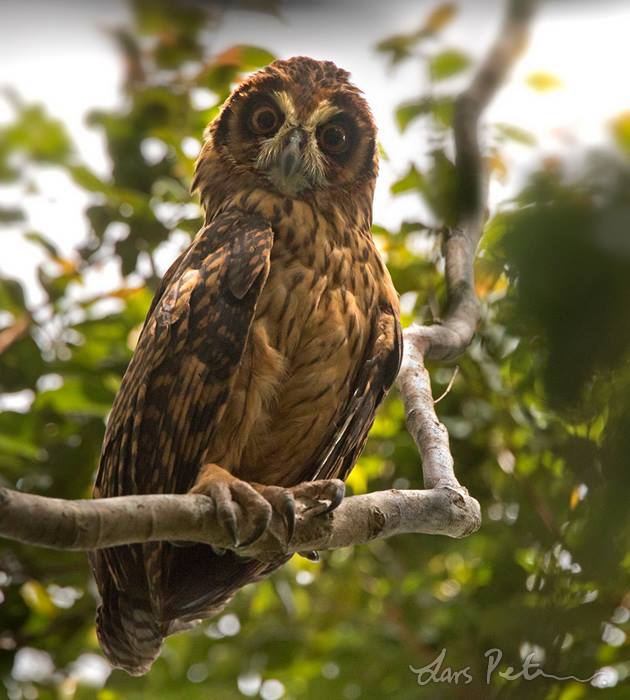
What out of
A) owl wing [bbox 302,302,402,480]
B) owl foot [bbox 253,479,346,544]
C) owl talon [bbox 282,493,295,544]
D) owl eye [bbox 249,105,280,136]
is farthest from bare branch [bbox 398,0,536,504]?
owl eye [bbox 249,105,280,136]

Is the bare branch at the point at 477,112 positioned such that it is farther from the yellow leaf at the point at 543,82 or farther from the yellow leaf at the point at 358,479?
the yellow leaf at the point at 358,479

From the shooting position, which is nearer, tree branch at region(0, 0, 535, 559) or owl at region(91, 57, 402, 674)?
tree branch at region(0, 0, 535, 559)

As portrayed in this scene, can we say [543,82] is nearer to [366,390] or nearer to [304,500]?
[304,500]

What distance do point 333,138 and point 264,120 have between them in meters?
0.26

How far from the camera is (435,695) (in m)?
2.23

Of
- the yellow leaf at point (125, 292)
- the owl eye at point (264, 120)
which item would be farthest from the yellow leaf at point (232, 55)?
the yellow leaf at point (125, 292)

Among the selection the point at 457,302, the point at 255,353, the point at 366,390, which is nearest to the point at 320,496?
the point at 255,353

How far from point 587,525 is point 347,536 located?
175cm

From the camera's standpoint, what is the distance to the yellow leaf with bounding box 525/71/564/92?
64cm

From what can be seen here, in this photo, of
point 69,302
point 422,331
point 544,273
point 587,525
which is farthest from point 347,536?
point 69,302

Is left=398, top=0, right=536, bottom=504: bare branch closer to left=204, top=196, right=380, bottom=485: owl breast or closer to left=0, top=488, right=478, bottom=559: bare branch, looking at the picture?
left=0, top=488, right=478, bottom=559: bare branch

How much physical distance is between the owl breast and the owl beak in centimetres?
15

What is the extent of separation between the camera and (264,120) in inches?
130

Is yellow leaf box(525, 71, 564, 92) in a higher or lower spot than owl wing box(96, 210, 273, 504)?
higher
